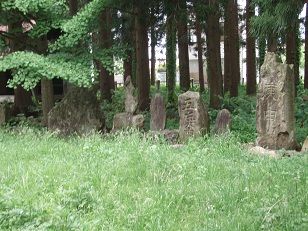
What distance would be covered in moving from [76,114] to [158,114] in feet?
6.45

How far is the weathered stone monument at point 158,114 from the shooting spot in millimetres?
11719

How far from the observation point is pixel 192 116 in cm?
1064

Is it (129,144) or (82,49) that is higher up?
(82,49)

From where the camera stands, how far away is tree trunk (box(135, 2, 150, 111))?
15.2m

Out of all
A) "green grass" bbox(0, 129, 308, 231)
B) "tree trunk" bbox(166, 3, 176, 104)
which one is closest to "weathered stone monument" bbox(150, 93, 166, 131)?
"green grass" bbox(0, 129, 308, 231)

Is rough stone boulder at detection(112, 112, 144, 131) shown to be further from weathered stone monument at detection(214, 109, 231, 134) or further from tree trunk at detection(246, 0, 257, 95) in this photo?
tree trunk at detection(246, 0, 257, 95)

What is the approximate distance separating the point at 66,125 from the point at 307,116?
258 inches

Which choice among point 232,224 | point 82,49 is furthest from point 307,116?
point 232,224

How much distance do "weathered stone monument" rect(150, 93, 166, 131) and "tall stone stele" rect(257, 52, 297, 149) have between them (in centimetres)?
261

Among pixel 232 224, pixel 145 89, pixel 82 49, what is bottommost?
pixel 232 224

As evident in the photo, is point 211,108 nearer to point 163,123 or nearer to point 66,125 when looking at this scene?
point 163,123

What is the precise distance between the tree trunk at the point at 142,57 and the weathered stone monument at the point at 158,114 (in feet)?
13.0

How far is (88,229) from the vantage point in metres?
4.64

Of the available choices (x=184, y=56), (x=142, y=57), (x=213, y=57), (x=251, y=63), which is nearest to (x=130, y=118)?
(x=142, y=57)
